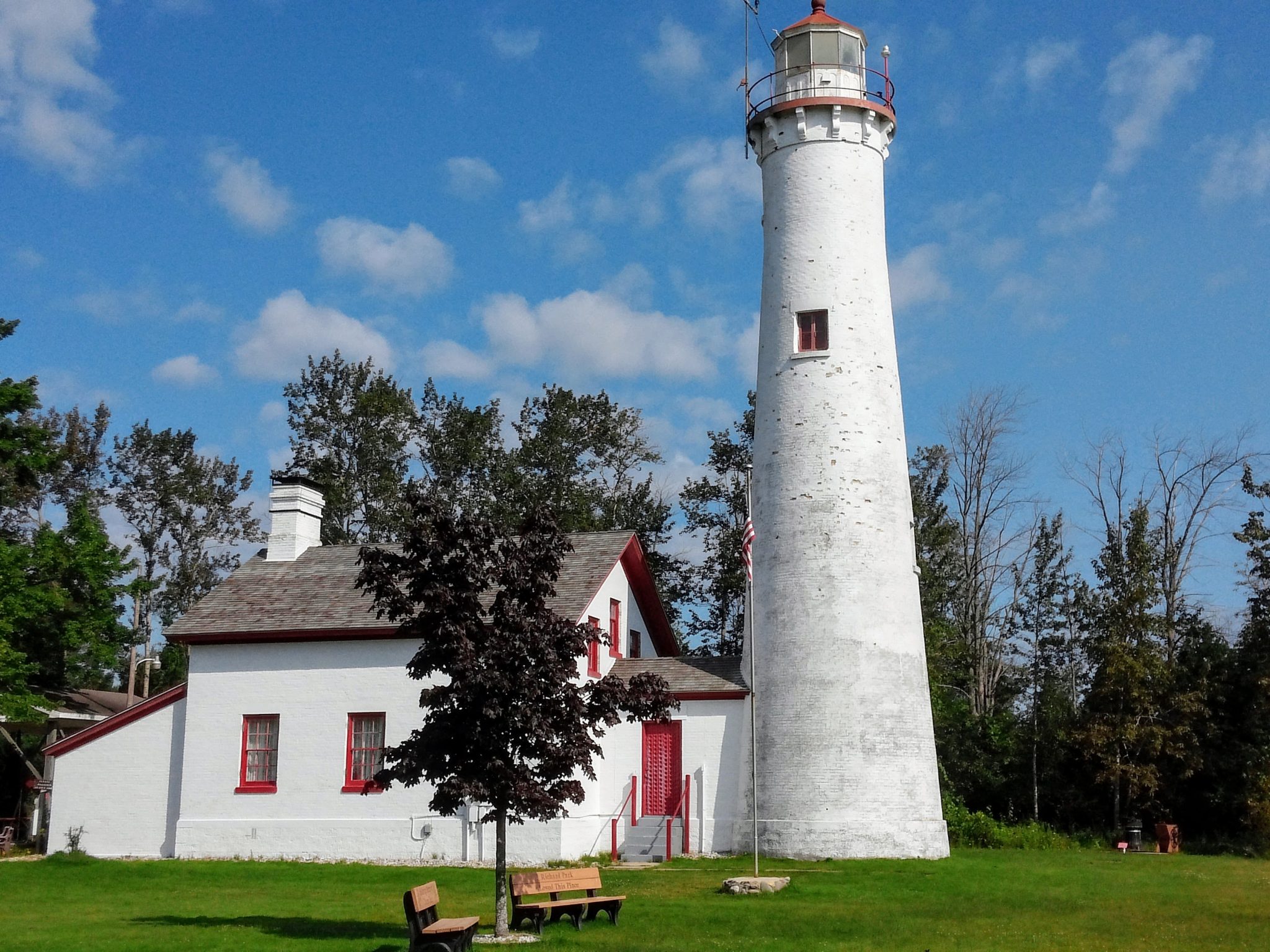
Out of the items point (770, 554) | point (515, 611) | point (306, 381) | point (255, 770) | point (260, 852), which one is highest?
point (306, 381)

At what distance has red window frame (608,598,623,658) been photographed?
25547 mm

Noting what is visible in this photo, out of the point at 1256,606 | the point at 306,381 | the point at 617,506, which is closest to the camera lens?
the point at 1256,606

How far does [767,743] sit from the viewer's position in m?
22.8

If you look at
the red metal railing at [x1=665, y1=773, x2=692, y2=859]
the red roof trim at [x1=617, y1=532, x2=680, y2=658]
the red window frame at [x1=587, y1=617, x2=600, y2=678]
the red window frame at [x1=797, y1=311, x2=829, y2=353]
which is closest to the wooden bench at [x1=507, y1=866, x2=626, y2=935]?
the red metal railing at [x1=665, y1=773, x2=692, y2=859]

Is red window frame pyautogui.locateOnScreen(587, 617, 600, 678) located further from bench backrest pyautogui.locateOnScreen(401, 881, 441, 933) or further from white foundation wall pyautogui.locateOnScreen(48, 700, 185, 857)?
bench backrest pyautogui.locateOnScreen(401, 881, 441, 933)

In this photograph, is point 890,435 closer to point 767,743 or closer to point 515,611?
point 767,743

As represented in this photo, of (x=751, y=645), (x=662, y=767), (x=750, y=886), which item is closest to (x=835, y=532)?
(x=751, y=645)

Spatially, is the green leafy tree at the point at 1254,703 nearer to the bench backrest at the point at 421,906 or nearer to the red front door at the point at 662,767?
the red front door at the point at 662,767

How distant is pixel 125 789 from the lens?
78.9 ft

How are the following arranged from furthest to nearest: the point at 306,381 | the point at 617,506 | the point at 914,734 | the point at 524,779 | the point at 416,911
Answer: the point at 306,381 → the point at 617,506 → the point at 914,734 → the point at 524,779 → the point at 416,911

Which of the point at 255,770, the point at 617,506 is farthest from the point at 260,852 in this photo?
the point at 617,506

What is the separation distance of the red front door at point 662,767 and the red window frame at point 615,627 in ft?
6.74

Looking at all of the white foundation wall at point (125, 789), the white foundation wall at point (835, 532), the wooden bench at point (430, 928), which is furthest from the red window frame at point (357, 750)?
the wooden bench at point (430, 928)

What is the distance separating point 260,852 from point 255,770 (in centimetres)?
152
